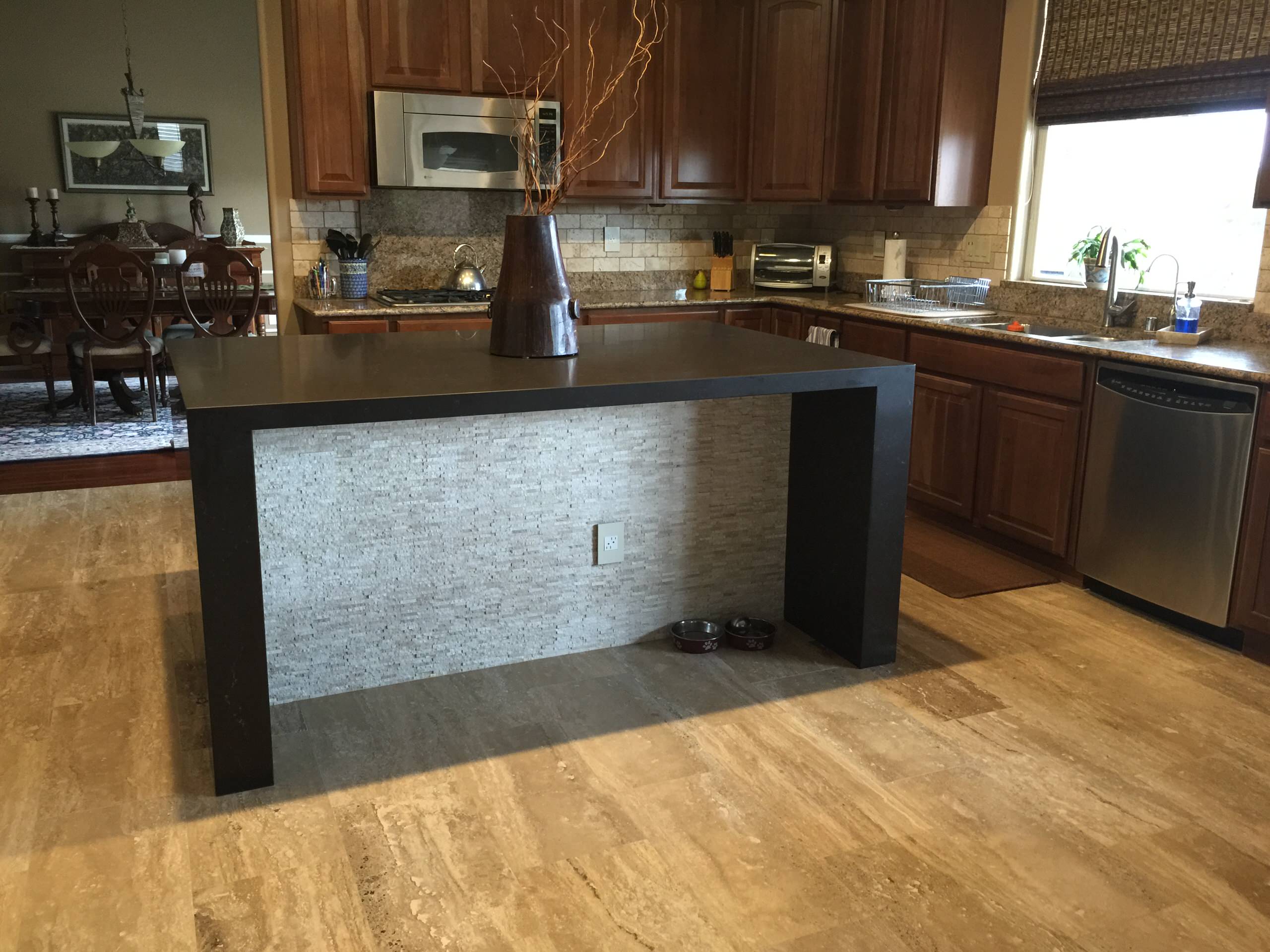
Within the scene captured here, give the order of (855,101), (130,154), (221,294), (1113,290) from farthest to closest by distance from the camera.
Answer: (130,154) → (221,294) → (855,101) → (1113,290)

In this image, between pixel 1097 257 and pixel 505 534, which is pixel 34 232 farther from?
pixel 1097 257

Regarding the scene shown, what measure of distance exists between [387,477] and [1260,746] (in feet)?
7.31

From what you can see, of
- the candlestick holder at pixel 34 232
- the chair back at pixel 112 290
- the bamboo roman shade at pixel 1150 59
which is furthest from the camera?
the candlestick holder at pixel 34 232

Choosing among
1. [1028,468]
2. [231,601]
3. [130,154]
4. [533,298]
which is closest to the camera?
[231,601]

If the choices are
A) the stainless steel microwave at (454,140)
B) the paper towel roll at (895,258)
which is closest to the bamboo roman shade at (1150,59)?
the paper towel roll at (895,258)

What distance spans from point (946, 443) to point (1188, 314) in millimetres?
984

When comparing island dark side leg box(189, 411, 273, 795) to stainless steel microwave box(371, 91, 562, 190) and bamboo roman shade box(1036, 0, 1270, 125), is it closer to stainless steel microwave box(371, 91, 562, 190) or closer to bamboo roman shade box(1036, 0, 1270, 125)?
stainless steel microwave box(371, 91, 562, 190)

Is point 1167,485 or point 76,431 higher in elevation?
point 1167,485

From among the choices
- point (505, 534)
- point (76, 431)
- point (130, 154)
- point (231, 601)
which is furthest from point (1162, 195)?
point (130, 154)

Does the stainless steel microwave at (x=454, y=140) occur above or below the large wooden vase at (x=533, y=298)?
above

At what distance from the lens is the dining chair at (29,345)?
6027 millimetres

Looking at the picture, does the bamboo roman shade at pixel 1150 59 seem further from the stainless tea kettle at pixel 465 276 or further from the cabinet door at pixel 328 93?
the cabinet door at pixel 328 93

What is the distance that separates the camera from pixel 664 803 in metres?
2.25

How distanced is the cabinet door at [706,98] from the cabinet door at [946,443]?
1.61 meters
